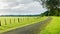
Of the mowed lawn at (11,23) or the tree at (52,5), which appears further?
the tree at (52,5)

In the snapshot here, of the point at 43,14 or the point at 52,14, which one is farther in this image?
the point at 43,14

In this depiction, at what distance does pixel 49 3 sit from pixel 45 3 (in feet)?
7.93

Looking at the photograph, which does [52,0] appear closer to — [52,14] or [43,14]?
[52,14]

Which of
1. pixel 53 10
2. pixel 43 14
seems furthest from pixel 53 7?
pixel 43 14

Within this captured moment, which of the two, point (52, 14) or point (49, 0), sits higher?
point (49, 0)

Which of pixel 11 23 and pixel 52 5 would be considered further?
pixel 52 5

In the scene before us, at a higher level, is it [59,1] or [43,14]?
[59,1]

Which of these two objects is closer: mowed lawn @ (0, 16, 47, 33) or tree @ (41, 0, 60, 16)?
mowed lawn @ (0, 16, 47, 33)

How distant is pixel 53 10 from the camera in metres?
86.5

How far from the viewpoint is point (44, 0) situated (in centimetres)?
8819

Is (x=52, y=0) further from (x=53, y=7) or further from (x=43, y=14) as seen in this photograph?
(x=43, y=14)

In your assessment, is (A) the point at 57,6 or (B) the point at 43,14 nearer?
(A) the point at 57,6

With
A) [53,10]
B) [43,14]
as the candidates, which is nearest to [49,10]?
[53,10]

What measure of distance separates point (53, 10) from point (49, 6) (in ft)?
9.31
